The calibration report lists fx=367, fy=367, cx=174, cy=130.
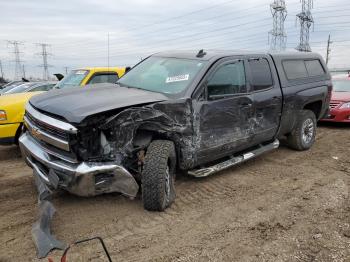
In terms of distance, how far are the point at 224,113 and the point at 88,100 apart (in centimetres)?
182

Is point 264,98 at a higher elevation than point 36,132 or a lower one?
higher

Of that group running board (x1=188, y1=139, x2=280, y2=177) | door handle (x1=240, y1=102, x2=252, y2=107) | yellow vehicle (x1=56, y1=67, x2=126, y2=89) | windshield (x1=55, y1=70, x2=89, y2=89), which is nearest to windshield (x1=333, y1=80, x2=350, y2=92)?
running board (x1=188, y1=139, x2=280, y2=177)

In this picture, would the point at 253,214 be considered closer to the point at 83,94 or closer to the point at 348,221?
the point at 348,221

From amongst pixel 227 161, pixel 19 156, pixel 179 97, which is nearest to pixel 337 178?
pixel 227 161

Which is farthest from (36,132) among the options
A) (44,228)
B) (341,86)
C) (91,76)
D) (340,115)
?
(341,86)

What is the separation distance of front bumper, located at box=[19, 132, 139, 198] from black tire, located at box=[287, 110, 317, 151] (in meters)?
4.00

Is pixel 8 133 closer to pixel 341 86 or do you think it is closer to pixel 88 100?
pixel 88 100

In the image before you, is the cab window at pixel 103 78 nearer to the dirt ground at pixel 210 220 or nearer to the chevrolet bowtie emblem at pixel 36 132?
the dirt ground at pixel 210 220

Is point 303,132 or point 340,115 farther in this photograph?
point 340,115

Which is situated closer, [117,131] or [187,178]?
[117,131]

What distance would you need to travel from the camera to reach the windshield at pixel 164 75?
4715mm

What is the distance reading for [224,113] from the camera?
4891 millimetres

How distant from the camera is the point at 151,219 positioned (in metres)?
3.98

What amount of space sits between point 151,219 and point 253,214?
3.83ft
